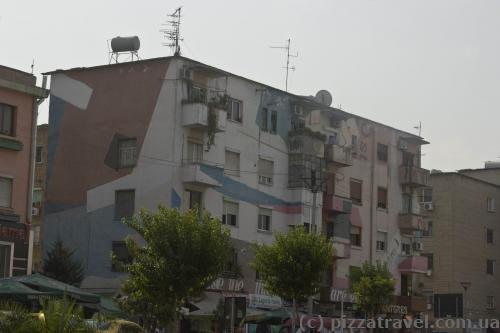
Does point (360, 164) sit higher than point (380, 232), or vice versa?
point (360, 164)

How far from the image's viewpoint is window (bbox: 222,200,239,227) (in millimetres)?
A: 48656

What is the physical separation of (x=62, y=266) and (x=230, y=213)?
8481 mm

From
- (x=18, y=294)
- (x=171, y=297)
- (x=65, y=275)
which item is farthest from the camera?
(x=65, y=275)

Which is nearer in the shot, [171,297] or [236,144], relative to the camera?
[171,297]

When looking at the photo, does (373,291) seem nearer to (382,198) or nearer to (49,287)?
(382,198)

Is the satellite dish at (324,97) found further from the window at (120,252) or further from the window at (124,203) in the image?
the window at (120,252)

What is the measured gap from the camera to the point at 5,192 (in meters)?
38.3

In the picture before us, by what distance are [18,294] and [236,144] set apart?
23697 millimetres

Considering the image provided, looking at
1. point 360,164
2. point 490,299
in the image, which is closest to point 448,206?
point 490,299

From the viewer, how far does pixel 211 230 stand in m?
33.9

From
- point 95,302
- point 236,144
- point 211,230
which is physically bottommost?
point 95,302

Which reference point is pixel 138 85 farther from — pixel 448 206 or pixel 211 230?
pixel 448 206

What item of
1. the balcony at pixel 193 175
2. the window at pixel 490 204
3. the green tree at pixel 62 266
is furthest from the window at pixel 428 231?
the green tree at pixel 62 266

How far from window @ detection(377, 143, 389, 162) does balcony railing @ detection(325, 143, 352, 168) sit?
4322 mm
